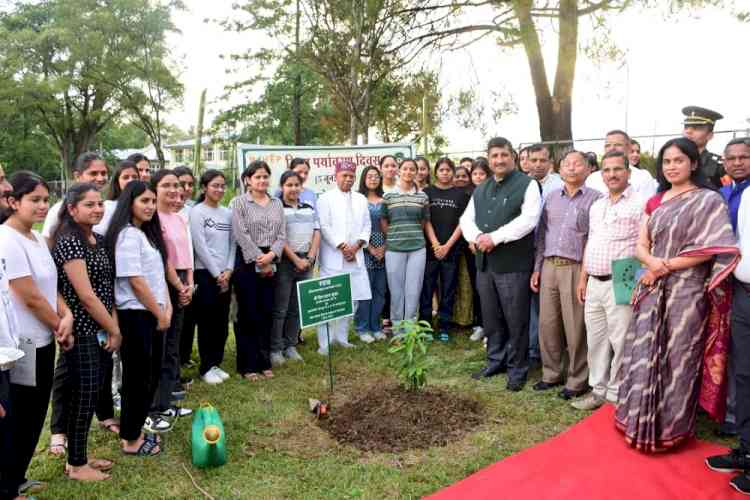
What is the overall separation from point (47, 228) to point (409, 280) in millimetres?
3532

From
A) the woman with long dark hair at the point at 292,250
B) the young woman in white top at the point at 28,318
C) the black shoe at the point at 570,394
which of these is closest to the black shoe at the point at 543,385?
the black shoe at the point at 570,394

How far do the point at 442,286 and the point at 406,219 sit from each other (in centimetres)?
96

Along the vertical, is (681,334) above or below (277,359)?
above

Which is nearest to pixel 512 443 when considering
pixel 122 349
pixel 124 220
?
pixel 122 349

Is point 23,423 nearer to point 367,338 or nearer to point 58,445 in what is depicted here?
point 58,445

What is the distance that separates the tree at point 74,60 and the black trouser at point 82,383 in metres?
20.4

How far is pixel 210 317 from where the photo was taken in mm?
5074

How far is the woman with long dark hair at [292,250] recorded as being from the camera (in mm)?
5504

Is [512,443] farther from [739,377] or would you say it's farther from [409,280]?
[409,280]

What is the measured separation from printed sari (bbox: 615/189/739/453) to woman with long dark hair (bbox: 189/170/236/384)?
131 inches

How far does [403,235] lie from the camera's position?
6051 millimetres

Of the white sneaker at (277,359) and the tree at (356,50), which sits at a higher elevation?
the tree at (356,50)

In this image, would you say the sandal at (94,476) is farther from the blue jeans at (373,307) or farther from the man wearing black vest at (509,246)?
the blue jeans at (373,307)

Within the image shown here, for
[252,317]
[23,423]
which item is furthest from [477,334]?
[23,423]
